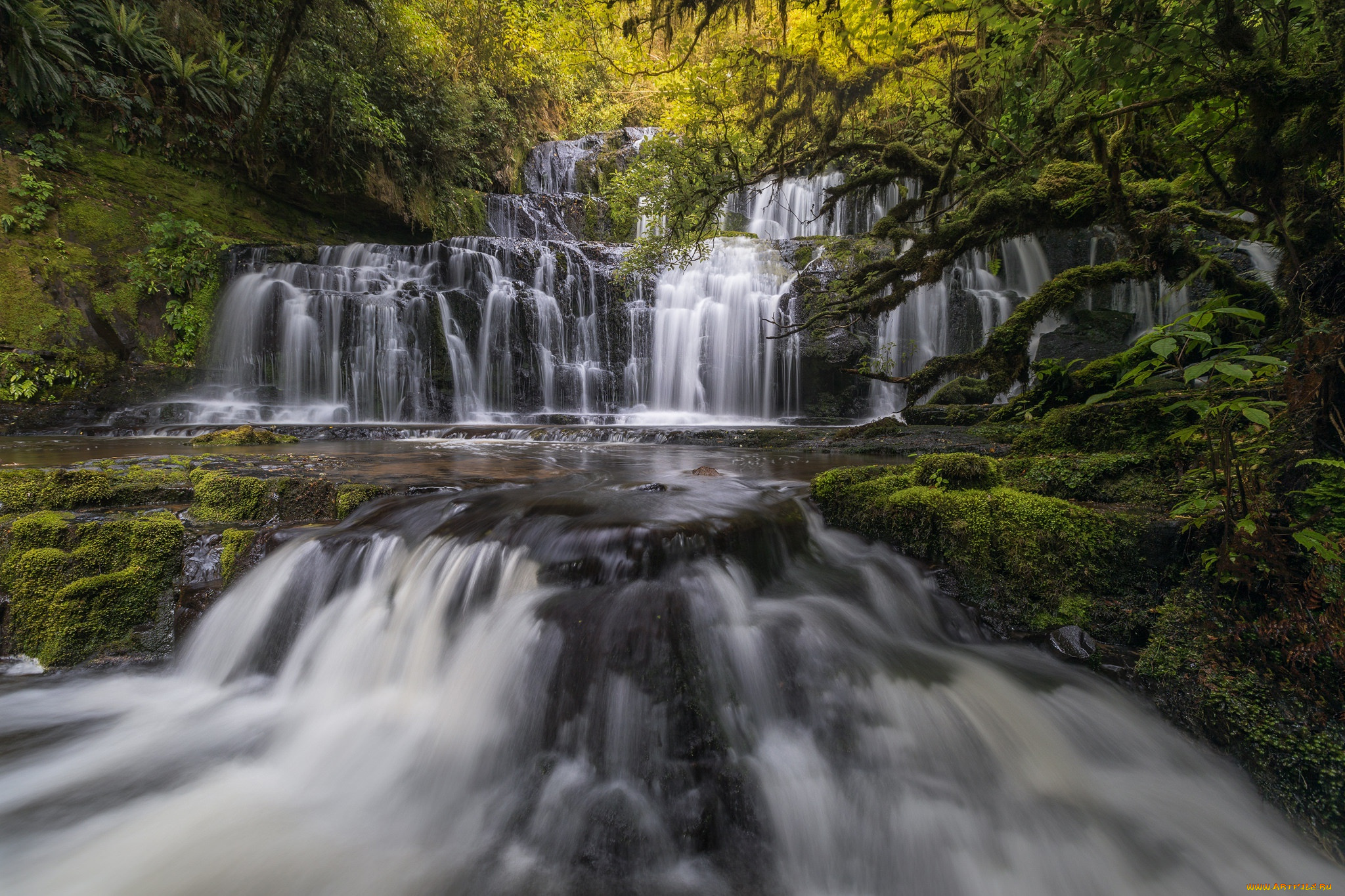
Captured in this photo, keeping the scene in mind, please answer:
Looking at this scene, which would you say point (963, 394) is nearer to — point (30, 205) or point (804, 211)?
point (804, 211)

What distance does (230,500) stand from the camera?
11.9 feet

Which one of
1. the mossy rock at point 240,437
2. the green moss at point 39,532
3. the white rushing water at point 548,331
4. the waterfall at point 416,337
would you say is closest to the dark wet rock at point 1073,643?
the green moss at point 39,532

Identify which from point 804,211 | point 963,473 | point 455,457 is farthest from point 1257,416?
A: point 804,211

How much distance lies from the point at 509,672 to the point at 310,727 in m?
1.07

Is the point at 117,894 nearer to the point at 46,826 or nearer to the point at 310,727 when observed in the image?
the point at 46,826

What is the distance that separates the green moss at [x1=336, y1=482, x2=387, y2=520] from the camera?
3.91 meters

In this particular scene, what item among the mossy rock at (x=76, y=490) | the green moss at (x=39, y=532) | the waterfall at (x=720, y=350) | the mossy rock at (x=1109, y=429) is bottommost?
the green moss at (x=39, y=532)

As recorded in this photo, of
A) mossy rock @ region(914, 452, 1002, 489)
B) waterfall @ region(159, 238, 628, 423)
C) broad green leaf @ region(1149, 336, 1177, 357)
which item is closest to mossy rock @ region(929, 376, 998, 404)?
mossy rock @ region(914, 452, 1002, 489)

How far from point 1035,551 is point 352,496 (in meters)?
4.68

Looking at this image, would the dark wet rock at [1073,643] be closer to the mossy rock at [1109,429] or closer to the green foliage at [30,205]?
the mossy rock at [1109,429]

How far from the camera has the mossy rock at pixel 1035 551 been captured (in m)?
2.66

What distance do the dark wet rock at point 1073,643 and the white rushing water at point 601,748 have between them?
0.41ft

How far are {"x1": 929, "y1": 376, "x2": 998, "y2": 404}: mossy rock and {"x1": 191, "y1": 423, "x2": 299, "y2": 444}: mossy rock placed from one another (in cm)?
1128

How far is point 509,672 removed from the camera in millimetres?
2639
